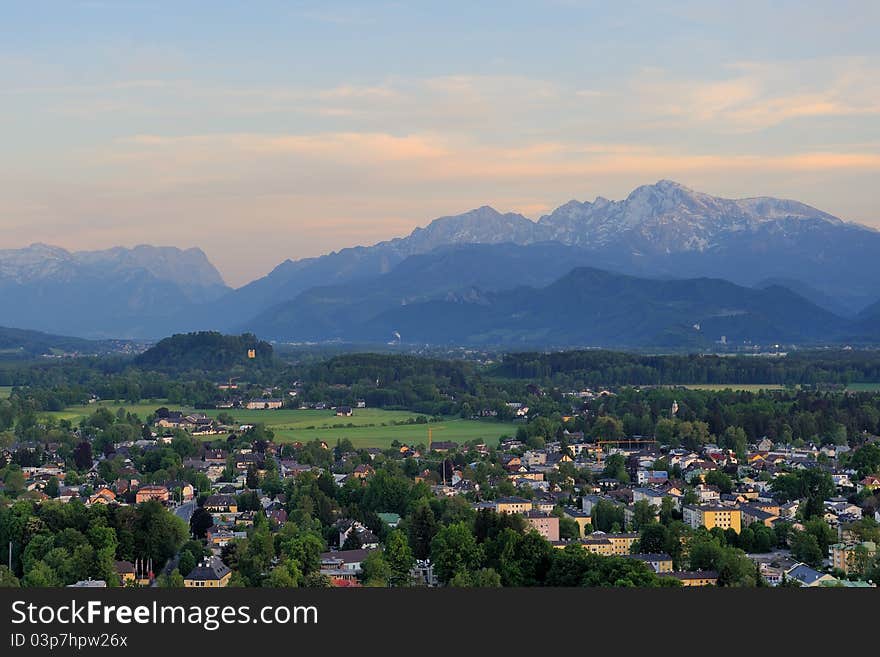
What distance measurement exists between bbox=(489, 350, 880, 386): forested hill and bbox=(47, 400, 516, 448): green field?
24655 millimetres

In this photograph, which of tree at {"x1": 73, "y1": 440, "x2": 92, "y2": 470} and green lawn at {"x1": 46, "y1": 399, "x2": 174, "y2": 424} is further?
green lawn at {"x1": 46, "y1": 399, "x2": 174, "y2": 424}

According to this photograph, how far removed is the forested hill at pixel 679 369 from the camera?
321 feet

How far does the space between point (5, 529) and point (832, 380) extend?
70995 mm

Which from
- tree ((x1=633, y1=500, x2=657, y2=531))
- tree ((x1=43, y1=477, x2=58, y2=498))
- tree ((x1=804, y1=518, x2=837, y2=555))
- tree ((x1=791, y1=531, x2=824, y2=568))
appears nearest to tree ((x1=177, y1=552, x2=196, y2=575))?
tree ((x1=633, y1=500, x2=657, y2=531))

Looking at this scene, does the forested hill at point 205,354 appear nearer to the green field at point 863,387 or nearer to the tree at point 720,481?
the green field at point 863,387

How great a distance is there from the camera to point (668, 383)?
326ft

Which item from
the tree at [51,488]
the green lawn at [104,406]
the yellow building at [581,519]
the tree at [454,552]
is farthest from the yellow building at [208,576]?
the green lawn at [104,406]

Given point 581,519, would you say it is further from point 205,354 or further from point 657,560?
point 205,354

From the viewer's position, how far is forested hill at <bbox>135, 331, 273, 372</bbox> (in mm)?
121562

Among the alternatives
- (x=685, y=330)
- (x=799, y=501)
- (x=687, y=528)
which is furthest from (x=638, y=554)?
(x=685, y=330)

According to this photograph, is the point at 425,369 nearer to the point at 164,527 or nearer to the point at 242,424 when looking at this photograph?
the point at 242,424

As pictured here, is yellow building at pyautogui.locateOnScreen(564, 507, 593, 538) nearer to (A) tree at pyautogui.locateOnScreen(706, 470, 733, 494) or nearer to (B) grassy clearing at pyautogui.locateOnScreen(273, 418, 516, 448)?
(A) tree at pyautogui.locateOnScreen(706, 470, 733, 494)

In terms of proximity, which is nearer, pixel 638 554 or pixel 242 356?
pixel 638 554

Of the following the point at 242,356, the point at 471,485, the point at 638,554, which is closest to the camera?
the point at 638,554
